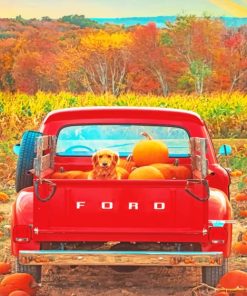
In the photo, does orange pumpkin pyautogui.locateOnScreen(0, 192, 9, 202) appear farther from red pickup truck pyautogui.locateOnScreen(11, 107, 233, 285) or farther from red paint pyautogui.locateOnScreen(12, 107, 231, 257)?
red paint pyautogui.locateOnScreen(12, 107, 231, 257)

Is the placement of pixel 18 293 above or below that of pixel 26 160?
below

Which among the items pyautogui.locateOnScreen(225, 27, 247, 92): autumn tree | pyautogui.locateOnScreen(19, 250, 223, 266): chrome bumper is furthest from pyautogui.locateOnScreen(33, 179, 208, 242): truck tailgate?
pyautogui.locateOnScreen(225, 27, 247, 92): autumn tree

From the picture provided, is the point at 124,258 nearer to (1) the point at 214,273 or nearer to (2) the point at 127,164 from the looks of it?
(1) the point at 214,273

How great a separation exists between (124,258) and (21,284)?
0.83m

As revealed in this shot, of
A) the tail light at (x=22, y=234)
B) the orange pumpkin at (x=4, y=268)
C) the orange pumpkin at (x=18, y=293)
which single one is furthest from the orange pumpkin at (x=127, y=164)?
the orange pumpkin at (x=18, y=293)

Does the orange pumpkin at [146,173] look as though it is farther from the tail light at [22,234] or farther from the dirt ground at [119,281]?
the tail light at [22,234]

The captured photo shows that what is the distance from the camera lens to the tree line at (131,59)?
4669 cm

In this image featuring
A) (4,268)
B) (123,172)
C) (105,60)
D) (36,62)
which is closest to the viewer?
(123,172)

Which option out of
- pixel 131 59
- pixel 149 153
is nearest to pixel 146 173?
pixel 149 153

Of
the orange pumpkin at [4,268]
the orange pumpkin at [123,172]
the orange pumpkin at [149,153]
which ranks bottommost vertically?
the orange pumpkin at [4,268]

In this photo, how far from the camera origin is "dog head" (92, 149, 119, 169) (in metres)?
7.86

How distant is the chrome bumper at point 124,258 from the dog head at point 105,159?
817 mm

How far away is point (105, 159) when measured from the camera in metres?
7.86

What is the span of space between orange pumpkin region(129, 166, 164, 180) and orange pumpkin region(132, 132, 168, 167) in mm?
468
